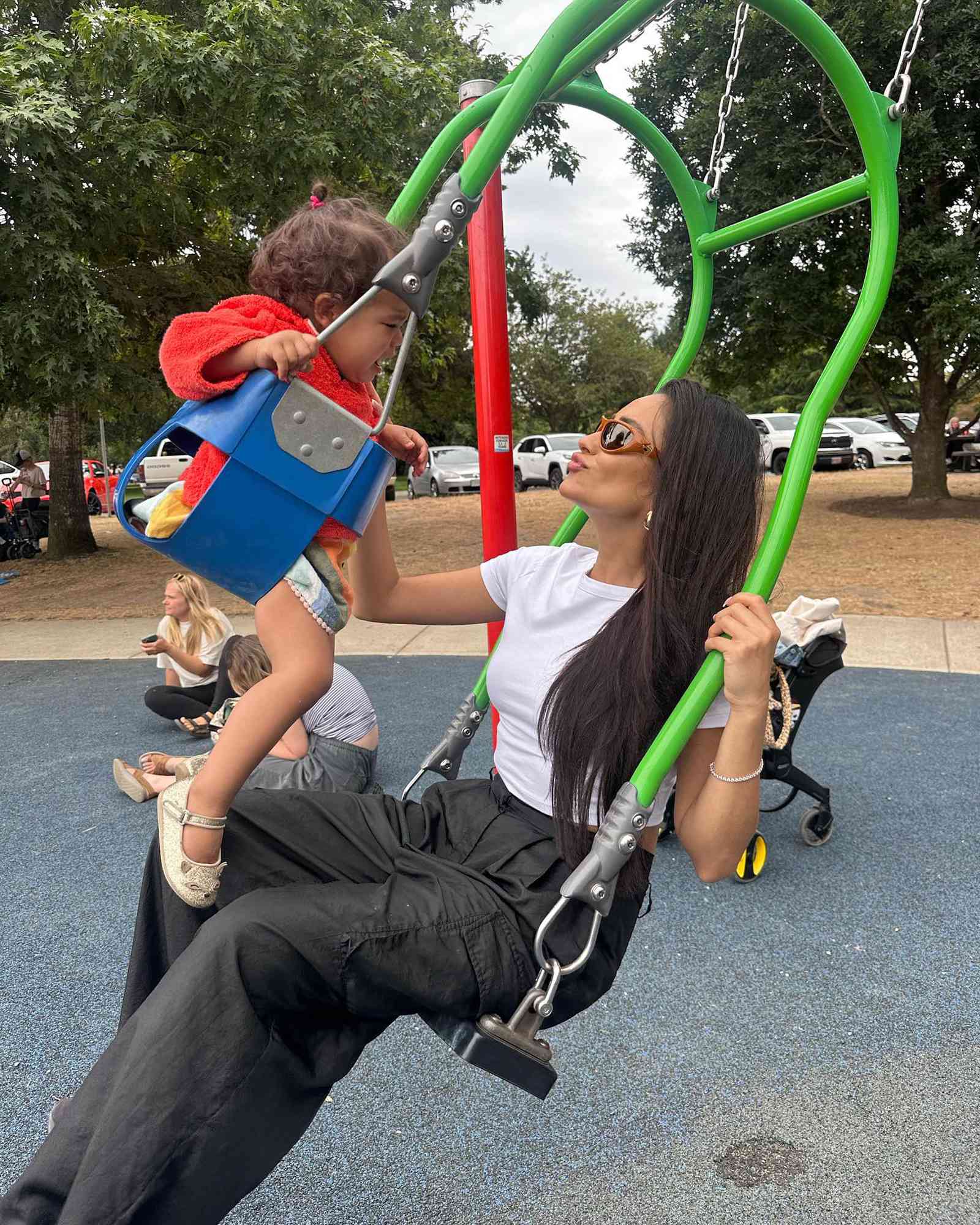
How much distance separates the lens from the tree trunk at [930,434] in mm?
13594

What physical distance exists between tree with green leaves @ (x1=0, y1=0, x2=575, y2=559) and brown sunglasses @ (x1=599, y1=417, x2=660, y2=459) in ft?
22.0

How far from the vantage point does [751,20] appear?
1104cm

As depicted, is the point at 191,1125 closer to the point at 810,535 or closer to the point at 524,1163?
the point at 524,1163

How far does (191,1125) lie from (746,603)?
1.13 meters

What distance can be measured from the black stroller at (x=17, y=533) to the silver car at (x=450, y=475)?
10.8 meters

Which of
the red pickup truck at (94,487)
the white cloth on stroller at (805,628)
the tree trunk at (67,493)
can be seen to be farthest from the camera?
the red pickup truck at (94,487)

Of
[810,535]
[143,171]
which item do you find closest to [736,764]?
[143,171]

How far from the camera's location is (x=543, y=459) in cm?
2344

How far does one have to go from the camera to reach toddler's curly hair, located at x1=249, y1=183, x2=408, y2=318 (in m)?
1.67

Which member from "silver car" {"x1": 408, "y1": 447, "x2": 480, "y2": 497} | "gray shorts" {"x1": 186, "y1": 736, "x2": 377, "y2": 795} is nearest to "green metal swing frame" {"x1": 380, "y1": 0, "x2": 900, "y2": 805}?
"gray shorts" {"x1": 186, "y1": 736, "x2": 377, "y2": 795}

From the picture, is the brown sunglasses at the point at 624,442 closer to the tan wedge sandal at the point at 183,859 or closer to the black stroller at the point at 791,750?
the tan wedge sandal at the point at 183,859

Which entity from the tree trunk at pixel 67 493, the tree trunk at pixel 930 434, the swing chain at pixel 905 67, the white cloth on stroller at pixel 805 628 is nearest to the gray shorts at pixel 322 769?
the white cloth on stroller at pixel 805 628

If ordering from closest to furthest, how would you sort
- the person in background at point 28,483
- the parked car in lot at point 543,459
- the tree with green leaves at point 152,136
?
the tree with green leaves at point 152,136 < the person in background at point 28,483 < the parked car in lot at point 543,459

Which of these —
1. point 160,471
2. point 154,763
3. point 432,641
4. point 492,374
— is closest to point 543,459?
point 160,471
